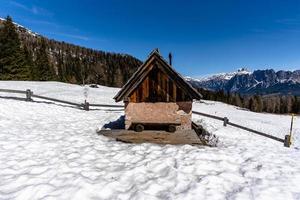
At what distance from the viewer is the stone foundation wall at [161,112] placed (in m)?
14.4

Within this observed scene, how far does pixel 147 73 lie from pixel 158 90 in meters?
1.01

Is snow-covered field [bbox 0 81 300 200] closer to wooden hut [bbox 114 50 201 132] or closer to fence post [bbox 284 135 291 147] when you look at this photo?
wooden hut [bbox 114 50 201 132]

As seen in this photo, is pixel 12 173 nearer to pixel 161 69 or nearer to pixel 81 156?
pixel 81 156

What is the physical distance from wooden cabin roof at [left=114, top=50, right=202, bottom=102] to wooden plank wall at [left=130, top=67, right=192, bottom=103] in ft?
0.65

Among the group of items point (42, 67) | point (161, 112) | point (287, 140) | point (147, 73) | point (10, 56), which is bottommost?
point (287, 140)

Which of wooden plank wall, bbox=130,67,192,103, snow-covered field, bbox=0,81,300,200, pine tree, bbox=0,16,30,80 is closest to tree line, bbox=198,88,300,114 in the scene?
pine tree, bbox=0,16,30,80

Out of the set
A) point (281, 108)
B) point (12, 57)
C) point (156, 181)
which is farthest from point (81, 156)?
point (281, 108)

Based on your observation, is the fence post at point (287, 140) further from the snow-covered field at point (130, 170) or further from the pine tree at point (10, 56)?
the pine tree at point (10, 56)

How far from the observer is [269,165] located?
10.0m

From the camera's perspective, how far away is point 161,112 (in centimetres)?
1438

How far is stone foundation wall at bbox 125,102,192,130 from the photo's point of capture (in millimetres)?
14352

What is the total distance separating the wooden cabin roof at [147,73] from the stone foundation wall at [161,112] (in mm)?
595

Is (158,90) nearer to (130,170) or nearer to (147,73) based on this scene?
(147,73)

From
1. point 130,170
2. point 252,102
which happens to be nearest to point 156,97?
point 130,170
